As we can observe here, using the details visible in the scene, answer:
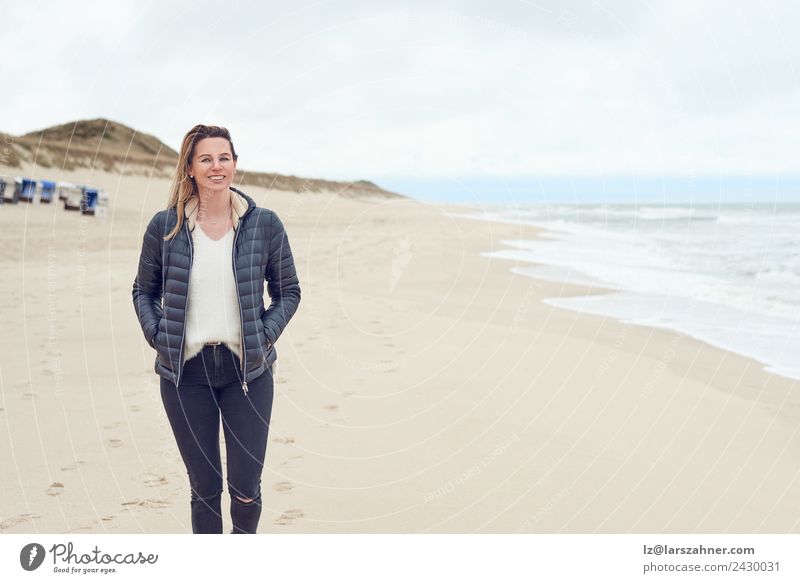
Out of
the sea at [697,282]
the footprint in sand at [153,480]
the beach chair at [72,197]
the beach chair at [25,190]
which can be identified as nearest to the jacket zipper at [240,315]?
the footprint in sand at [153,480]

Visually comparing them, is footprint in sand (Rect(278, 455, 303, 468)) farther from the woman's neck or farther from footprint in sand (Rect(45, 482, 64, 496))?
the woman's neck

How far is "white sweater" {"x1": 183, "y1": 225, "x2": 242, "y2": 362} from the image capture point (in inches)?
143

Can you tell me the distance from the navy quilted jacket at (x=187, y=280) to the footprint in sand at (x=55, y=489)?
172cm

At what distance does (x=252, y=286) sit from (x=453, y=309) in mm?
8005

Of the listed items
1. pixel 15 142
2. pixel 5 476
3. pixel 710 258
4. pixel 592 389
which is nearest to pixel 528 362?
pixel 592 389

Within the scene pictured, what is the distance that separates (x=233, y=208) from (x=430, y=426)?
3.13 meters

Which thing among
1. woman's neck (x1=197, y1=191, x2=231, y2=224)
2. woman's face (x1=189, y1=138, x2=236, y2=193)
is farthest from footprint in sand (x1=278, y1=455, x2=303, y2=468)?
woman's face (x1=189, y1=138, x2=236, y2=193)

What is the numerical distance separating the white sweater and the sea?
6.51 meters

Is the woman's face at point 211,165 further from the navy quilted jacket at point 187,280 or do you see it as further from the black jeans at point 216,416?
the black jeans at point 216,416

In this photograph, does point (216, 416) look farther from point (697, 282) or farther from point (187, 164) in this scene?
point (697, 282)

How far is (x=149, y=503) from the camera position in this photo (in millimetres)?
4812

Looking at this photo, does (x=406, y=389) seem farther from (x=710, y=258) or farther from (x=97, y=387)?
(x=710, y=258)

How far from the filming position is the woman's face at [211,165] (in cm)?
364

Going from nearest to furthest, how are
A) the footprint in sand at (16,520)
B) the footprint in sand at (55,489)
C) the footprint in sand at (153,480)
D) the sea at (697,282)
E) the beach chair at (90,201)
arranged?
the footprint in sand at (16,520)
the footprint in sand at (55,489)
the footprint in sand at (153,480)
the sea at (697,282)
the beach chair at (90,201)
